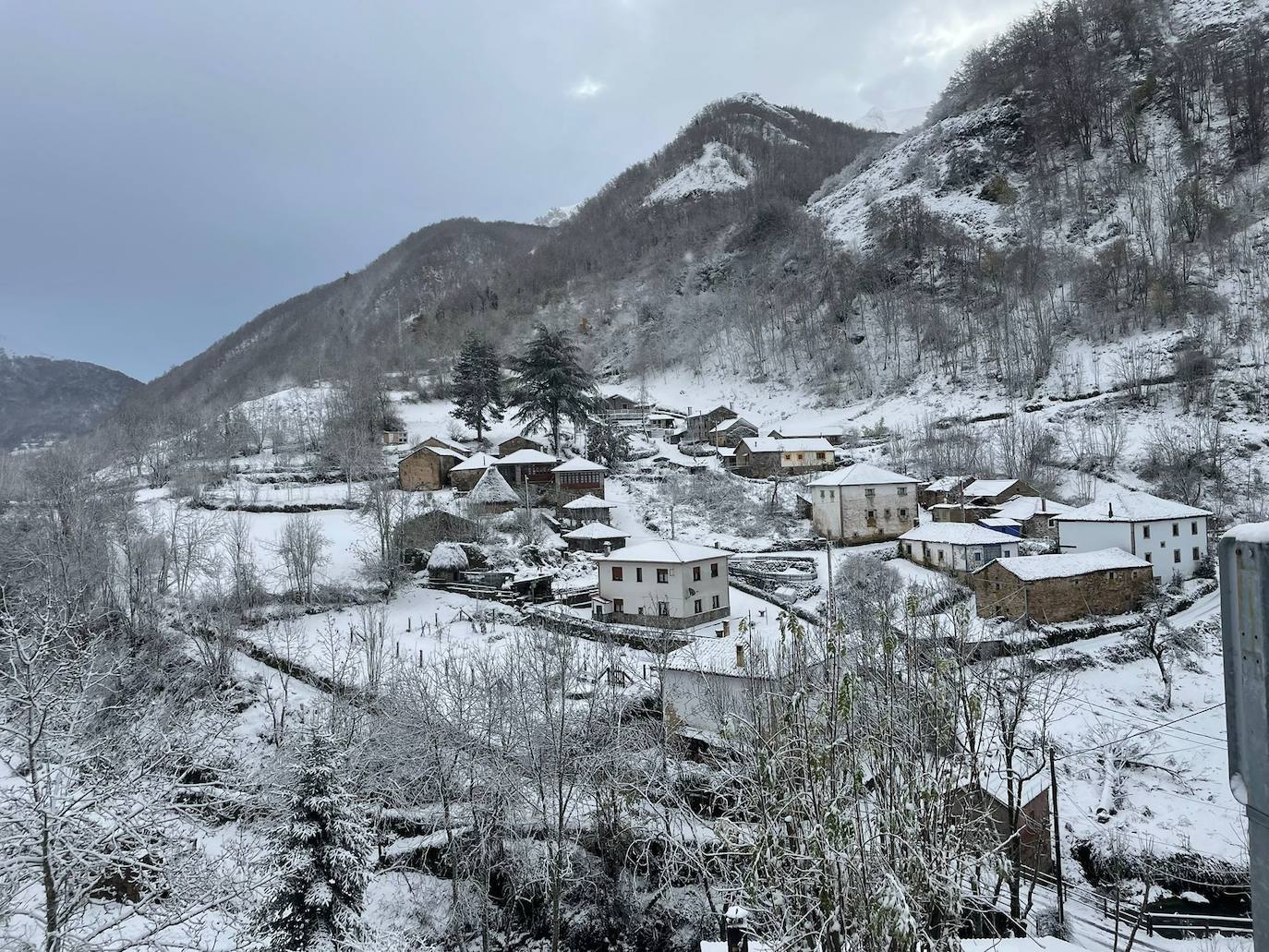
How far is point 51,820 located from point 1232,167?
9204 centimetres

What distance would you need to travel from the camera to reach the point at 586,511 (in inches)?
1564

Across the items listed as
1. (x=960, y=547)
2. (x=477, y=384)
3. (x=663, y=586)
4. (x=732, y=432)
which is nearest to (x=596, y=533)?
(x=663, y=586)

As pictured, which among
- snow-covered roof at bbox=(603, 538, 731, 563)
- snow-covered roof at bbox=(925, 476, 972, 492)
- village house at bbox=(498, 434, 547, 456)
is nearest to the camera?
snow-covered roof at bbox=(603, 538, 731, 563)

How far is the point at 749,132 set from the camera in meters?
142

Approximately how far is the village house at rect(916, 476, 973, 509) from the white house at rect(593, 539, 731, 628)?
17907mm

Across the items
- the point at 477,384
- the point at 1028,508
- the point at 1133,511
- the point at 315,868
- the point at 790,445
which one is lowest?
the point at 315,868

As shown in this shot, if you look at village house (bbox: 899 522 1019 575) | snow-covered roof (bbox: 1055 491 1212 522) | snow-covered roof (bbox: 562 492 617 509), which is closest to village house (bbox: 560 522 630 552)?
snow-covered roof (bbox: 562 492 617 509)

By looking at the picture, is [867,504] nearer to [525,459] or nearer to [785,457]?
[785,457]

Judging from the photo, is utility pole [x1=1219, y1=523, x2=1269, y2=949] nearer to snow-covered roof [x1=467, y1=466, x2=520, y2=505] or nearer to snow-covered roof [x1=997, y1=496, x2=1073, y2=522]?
snow-covered roof [x1=467, y1=466, x2=520, y2=505]

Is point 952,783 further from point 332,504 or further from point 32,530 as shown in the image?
point 332,504

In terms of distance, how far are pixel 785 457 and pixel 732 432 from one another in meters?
8.69

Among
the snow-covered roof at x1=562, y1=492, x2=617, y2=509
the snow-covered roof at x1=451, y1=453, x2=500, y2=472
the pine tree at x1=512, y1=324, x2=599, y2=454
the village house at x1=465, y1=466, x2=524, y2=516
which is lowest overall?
the snow-covered roof at x1=562, y1=492, x2=617, y2=509

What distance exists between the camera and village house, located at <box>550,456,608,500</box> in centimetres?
4216

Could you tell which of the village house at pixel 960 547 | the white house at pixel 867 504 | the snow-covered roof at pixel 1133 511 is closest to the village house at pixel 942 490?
the white house at pixel 867 504
